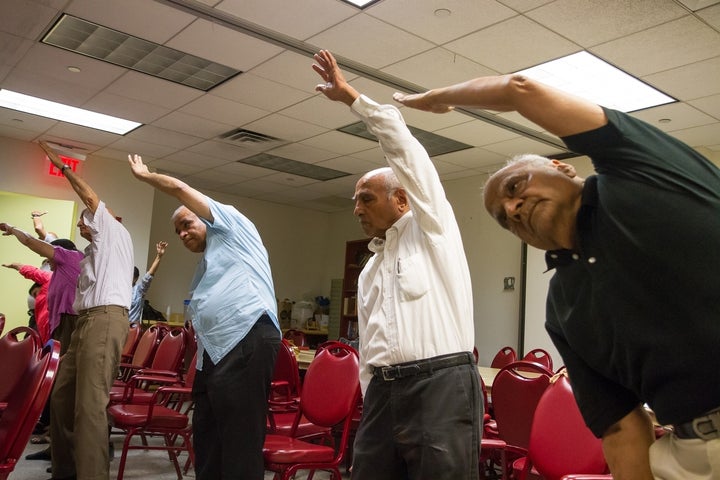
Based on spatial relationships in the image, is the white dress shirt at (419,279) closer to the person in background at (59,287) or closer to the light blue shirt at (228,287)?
the light blue shirt at (228,287)

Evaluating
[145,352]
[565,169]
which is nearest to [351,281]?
[145,352]

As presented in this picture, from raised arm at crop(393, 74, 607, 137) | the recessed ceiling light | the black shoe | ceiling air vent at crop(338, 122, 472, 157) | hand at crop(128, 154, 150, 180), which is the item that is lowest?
the black shoe

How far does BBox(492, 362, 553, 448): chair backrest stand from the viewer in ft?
9.27

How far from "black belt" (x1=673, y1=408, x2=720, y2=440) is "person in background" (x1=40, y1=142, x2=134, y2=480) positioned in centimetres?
290

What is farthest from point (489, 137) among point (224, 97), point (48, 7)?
point (48, 7)

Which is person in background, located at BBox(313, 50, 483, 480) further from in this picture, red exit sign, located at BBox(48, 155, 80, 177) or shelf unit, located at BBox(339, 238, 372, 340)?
shelf unit, located at BBox(339, 238, 372, 340)

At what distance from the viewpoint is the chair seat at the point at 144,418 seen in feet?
11.3

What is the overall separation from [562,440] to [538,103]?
55.1 inches

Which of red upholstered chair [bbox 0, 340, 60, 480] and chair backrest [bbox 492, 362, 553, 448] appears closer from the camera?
red upholstered chair [bbox 0, 340, 60, 480]

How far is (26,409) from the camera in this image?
1.76 meters

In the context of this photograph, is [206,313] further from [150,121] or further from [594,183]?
[150,121]

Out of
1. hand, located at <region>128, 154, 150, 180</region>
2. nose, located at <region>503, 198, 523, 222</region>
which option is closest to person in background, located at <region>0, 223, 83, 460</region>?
hand, located at <region>128, 154, 150, 180</region>

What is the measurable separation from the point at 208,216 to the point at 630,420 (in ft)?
5.96

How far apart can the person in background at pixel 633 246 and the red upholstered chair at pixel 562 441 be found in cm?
81
